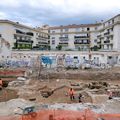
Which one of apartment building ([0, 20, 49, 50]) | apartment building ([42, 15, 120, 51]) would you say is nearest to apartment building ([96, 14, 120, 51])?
apartment building ([42, 15, 120, 51])

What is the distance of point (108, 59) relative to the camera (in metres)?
62.6

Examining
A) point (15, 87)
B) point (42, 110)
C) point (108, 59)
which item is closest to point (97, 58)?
point (108, 59)

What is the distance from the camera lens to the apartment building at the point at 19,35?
254 feet

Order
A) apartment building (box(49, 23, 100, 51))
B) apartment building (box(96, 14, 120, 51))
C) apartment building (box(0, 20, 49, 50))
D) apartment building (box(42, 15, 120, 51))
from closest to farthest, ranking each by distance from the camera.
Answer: apartment building (box(96, 14, 120, 51))
apartment building (box(0, 20, 49, 50))
apartment building (box(42, 15, 120, 51))
apartment building (box(49, 23, 100, 51))

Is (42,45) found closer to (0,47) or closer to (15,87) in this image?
(0,47)

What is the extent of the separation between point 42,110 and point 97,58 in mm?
45919

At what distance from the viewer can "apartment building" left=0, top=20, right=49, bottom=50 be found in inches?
3054

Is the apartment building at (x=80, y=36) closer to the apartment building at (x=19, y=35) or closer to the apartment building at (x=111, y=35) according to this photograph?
the apartment building at (x=111, y=35)

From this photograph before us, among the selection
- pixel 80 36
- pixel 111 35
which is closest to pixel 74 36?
pixel 80 36

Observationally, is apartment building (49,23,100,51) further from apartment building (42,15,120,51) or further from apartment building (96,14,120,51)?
apartment building (96,14,120,51)

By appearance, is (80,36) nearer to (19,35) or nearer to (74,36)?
(74,36)

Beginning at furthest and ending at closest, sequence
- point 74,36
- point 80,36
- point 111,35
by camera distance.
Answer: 1. point 74,36
2. point 80,36
3. point 111,35

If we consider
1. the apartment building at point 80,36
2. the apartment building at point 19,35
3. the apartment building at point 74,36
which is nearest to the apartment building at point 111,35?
the apartment building at point 80,36

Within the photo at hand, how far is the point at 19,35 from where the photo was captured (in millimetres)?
84250
